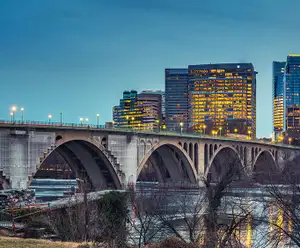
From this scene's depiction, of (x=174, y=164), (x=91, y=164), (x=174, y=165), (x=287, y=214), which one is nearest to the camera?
(x=287, y=214)

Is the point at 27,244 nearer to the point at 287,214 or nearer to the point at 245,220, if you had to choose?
the point at 245,220

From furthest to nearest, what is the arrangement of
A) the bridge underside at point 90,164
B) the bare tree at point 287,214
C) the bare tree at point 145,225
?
the bridge underside at point 90,164, the bare tree at point 145,225, the bare tree at point 287,214

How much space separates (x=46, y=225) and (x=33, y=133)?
33.4 m

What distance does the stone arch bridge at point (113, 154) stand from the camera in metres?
67.0

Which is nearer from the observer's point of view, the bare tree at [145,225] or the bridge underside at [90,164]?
the bare tree at [145,225]

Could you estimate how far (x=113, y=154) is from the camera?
8375cm

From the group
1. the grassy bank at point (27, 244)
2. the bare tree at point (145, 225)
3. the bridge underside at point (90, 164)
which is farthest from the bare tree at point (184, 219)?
the bridge underside at point (90, 164)

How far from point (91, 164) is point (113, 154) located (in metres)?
4.50

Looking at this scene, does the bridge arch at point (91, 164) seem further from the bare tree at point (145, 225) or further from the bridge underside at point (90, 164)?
the bare tree at point (145, 225)

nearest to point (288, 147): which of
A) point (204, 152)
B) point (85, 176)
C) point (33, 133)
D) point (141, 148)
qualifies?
point (204, 152)

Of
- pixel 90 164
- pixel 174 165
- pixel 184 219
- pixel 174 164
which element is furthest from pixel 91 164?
pixel 184 219

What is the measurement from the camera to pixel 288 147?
6196 inches

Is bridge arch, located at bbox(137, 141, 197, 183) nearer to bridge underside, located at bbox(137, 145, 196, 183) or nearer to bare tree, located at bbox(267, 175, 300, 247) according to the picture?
bridge underside, located at bbox(137, 145, 196, 183)

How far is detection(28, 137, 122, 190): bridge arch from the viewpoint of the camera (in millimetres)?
83438
